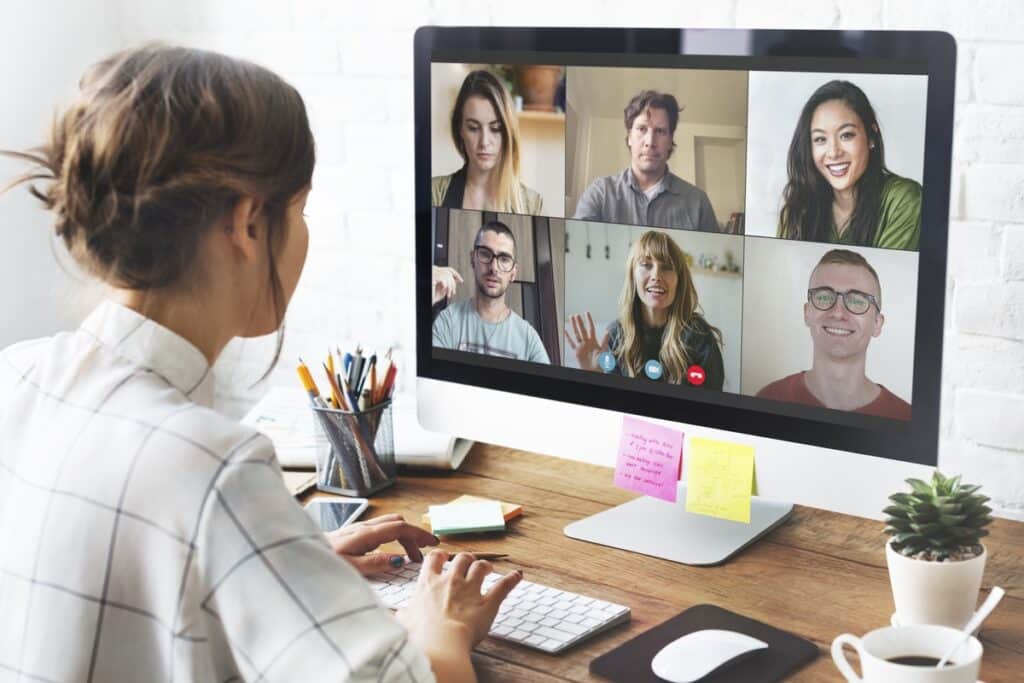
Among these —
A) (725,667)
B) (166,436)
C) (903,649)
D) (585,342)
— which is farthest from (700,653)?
(166,436)

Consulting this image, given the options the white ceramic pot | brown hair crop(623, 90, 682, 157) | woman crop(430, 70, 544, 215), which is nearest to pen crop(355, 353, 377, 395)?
woman crop(430, 70, 544, 215)

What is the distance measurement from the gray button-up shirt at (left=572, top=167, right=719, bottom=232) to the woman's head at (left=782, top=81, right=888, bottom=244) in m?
0.09

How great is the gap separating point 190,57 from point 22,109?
1436 mm

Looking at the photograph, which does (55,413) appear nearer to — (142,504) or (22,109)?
(142,504)

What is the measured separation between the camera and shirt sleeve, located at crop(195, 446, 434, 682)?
81cm

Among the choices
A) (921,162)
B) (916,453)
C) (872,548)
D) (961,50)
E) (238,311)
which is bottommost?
(872,548)

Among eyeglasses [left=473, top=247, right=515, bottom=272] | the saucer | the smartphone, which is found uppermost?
eyeglasses [left=473, top=247, right=515, bottom=272]

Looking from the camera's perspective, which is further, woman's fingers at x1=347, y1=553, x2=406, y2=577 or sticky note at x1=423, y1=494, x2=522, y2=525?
sticky note at x1=423, y1=494, x2=522, y2=525

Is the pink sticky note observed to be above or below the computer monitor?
below

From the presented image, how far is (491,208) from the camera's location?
1.36 m

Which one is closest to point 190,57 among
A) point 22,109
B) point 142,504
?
point 142,504

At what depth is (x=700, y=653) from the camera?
1051 millimetres

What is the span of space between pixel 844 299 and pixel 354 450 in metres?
0.63

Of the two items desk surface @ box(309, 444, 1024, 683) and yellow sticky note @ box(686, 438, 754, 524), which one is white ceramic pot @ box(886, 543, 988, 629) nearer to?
Result: desk surface @ box(309, 444, 1024, 683)
